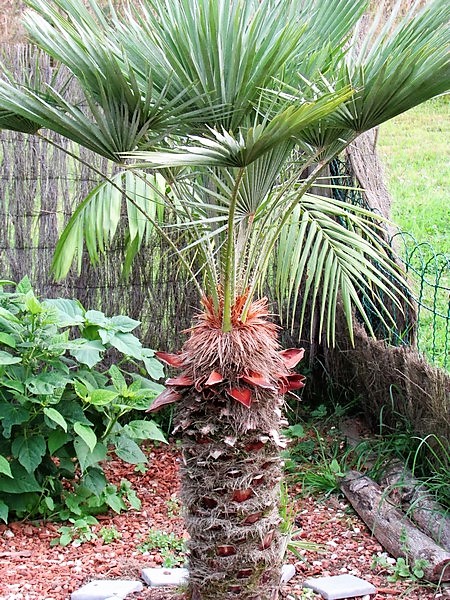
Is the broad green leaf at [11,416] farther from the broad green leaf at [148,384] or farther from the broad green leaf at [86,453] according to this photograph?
the broad green leaf at [148,384]

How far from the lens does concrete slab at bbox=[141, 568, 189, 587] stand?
3.17 metres

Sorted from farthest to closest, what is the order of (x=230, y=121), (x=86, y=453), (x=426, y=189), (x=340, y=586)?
(x=426, y=189) < (x=86, y=453) < (x=340, y=586) < (x=230, y=121)

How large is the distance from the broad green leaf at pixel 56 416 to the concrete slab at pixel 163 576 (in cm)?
70

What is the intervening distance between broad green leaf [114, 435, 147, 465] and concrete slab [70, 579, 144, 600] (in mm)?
765

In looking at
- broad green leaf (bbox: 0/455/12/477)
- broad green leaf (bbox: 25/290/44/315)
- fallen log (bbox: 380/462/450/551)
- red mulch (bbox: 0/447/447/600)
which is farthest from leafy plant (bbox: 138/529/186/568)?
broad green leaf (bbox: 25/290/44/315)

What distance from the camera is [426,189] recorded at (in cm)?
816

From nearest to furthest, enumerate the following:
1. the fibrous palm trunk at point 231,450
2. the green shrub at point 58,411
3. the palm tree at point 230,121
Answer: the palm tree at point 230,121 → the fibrous palm trunk at point 231,450 → the green shrub at point 58,411

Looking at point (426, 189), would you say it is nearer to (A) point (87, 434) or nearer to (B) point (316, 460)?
(B) point (316, 460)

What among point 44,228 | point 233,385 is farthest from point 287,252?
point 44,228

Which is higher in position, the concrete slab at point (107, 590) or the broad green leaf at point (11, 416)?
the broad green leaf at point (11, 416)

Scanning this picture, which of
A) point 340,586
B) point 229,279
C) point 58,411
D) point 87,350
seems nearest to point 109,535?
point 58,411

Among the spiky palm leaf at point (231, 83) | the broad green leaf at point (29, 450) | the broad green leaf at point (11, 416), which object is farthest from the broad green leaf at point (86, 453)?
the spiky palm leaf at point (231, 83)

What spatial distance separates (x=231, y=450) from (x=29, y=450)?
1384 millimetres

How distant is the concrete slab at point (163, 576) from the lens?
10.4 feet
